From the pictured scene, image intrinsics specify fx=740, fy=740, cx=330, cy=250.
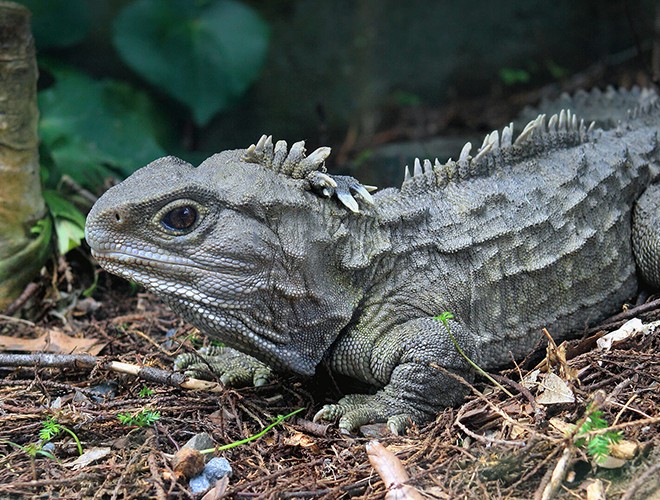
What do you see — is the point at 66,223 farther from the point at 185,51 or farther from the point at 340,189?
the point at 185,51

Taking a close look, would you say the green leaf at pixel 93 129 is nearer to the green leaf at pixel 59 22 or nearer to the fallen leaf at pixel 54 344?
the green leaf at pixel 59 22

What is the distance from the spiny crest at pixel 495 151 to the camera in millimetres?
5496

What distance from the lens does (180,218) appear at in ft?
14.8

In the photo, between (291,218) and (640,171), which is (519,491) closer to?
(291,218)

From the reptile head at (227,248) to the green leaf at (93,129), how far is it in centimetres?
390

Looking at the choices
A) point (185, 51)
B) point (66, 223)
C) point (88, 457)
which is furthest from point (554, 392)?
point (185, 51)

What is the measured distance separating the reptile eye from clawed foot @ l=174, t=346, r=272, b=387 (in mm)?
1110

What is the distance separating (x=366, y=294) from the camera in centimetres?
498

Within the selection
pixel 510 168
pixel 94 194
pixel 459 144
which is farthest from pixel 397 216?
pixel 459 144

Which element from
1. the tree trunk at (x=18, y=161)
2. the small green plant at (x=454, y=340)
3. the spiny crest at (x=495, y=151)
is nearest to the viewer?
the small green plant at (x=454, y=340)

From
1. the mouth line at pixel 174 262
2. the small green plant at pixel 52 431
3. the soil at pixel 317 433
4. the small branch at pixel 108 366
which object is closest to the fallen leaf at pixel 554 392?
the soil at pixel 317 433

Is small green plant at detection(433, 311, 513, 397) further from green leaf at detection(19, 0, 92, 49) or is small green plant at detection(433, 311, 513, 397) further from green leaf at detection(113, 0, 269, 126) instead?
green leaf at detection(19, 0, 92, 49)

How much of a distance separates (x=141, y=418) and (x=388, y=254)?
1.93 metres

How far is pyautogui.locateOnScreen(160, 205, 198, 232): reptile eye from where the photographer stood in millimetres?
4496
